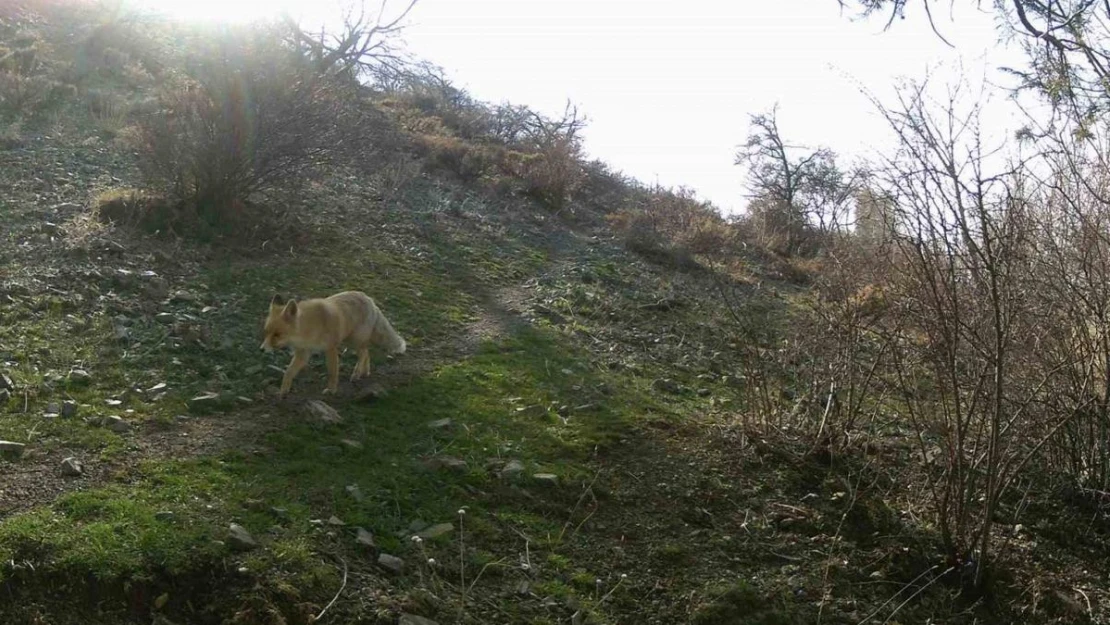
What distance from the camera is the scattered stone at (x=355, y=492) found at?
19.3ft

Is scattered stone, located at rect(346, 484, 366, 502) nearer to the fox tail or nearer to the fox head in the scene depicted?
the fox head

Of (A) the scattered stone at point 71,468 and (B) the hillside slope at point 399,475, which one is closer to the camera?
(B) the hillside slope at point 399,475

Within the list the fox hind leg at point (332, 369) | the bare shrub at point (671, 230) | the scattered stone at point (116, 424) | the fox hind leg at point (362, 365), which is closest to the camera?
the scattered stone at point (116, 424)

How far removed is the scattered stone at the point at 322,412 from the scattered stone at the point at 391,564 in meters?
2.06

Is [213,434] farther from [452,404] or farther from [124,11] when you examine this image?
[124,11]

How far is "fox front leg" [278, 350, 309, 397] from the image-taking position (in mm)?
7730

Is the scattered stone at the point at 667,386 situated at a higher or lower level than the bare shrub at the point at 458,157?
lower

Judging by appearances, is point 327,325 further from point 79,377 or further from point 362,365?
point 79,377

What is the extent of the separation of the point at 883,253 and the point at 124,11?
2487cm

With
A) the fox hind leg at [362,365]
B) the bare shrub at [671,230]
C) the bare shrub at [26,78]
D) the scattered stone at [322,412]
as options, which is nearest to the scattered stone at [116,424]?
the scattered stone at [322,412]

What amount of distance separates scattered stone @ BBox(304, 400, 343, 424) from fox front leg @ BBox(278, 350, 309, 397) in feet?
1.31

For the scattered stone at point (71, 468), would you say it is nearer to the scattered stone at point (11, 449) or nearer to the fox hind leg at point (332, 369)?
the scattered stone at point (11, 449)

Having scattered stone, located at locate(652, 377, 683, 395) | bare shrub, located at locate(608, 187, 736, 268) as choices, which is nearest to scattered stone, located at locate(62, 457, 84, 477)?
scattered stone, located at locate(652, 377, 683, 395)

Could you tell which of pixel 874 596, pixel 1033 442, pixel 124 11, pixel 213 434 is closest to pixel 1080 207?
pixel 1033 442
